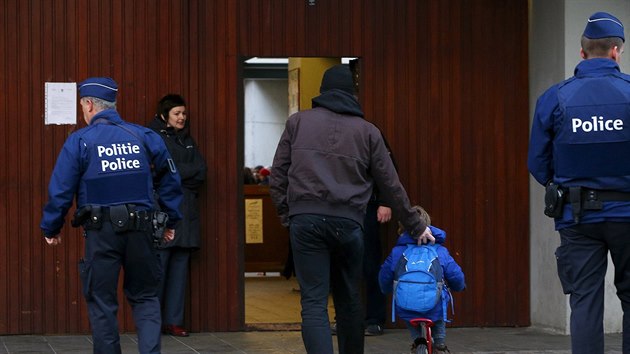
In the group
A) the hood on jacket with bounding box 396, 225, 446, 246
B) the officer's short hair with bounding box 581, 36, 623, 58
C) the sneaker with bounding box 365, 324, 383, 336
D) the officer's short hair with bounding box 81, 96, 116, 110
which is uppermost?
the officer's short hair with bounding box 581, 36, 623, 58

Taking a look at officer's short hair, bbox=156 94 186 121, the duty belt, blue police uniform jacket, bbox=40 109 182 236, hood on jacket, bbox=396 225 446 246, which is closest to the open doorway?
officer's short hair, bbox=156 94 186 121

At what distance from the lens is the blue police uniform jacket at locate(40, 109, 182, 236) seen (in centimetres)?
768

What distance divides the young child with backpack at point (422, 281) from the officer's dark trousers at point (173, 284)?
252 centimetres

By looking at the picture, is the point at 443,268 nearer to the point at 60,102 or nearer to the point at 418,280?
the point at 418,280

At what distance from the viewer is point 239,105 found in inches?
421

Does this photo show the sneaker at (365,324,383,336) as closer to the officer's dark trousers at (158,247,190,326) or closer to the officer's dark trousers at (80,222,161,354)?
the officer's dark trousers at (158,247,190,326)

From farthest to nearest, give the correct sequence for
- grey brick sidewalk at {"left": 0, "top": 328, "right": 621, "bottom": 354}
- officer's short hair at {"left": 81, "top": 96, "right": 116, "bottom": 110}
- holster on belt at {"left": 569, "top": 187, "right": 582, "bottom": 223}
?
grey brick sidewalk at {"left": 0, "top": 328, "right": 621, "bottom": 354} < officer's short hair at {"left": 81, "top": 96, "right": 116, "bottom": 110} < holster on belt at {"left": 569, "top": 187, "right": 582, "bottom": 223}

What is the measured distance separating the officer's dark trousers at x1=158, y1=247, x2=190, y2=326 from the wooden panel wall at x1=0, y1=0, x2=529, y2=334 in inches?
8.7

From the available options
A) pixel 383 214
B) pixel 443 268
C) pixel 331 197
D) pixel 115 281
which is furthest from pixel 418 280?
pixel 383 214

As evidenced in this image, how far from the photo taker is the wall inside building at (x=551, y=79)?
1057cm

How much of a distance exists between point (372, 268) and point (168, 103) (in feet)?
7.08

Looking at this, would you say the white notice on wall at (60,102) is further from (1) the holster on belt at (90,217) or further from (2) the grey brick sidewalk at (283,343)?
(1) the holster on belt at (90,217)

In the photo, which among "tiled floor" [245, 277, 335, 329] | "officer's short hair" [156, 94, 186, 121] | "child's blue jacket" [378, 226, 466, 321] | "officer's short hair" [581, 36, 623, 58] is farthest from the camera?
"tiled floor" [245, 277, 335, 329]

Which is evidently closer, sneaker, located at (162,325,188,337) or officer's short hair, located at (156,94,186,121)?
officer's short hair, located at (156,94,186,121)
